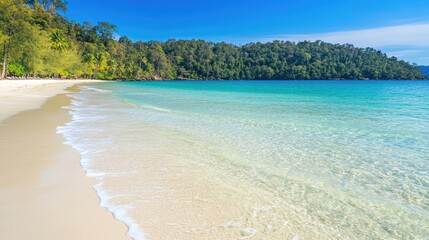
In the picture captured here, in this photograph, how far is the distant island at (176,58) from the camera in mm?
80000

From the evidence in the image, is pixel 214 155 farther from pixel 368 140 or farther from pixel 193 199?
pixel 368 140

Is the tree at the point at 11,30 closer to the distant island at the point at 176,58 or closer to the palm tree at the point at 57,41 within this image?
the distant island at the point at 176,58

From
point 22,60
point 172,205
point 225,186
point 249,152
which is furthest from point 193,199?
point 22,60

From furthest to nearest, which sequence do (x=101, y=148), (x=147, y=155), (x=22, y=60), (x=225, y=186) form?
(x=22, y=60) < (x=101, y=148) < (x=147, y=155) < (x=225, y=186)

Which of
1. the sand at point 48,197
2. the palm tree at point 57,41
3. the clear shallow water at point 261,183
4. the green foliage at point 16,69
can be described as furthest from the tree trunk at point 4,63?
the sand at point 48,197

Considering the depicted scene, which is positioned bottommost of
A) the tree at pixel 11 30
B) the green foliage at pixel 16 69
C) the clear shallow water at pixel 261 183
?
the clear shallow water at pixel 261 183

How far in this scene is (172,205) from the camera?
14.0ft

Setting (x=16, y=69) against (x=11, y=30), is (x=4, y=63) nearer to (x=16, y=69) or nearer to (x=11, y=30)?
(x=11, y=30)

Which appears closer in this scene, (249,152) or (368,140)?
Answer: (249,152)

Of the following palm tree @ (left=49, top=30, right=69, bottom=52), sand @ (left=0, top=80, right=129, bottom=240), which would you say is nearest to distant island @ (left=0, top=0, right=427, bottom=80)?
palm tree @ (left=49, top=30, right=69, bottom=52)

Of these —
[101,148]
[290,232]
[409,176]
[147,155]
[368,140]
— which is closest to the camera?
[290,232]

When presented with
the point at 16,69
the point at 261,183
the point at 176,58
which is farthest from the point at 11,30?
the point at 176,58

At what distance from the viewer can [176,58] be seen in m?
160

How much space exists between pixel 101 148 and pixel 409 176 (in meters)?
6.65
